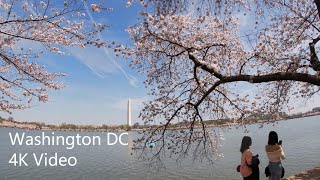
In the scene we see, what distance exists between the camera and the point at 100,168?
2255 cm

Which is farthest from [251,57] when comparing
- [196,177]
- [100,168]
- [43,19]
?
[100,168]

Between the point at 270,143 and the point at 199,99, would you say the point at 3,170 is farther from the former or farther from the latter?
the point at 270,143

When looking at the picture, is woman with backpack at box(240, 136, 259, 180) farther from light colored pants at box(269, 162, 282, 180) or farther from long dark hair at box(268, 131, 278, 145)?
light colored pants at box(269, 162, 282, 180)

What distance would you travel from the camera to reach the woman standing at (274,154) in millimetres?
6914

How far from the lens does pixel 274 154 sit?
697cm

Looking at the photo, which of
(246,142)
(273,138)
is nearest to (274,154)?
(273,138)

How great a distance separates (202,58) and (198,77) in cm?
51

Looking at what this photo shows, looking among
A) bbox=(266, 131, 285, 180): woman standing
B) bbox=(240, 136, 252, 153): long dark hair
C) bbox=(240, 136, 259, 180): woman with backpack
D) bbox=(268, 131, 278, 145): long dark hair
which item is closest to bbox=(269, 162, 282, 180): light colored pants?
bbox=(266, 131, 285, 180): woman standing

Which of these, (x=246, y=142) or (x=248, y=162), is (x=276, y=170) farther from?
(x=246, y=142)

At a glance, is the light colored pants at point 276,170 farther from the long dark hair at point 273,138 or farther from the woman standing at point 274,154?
the long dark hair at point 273,138

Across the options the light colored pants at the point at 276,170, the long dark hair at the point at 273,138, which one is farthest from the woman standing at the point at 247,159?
the light colored pants at the point at 276,170

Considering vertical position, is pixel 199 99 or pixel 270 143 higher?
pixel 199 99

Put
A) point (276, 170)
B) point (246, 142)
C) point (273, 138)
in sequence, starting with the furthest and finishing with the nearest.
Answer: point (276, 170)
point (273, 138)
point (246, 142)

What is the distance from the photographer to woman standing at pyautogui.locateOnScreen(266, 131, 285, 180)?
6.91 m
